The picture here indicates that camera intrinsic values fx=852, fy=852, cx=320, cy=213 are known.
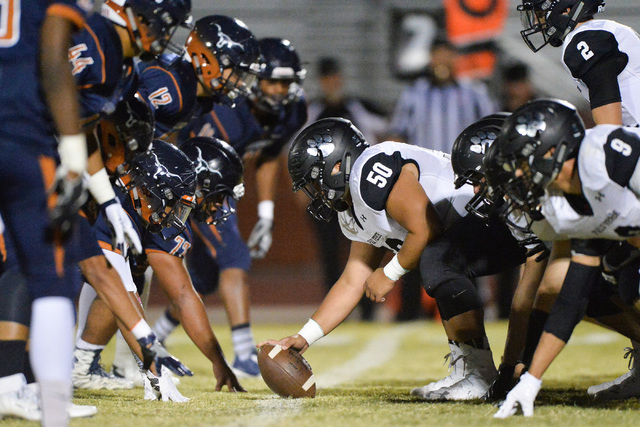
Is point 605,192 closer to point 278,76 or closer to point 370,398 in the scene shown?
point 370,398

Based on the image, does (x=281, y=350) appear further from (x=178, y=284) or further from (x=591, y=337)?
(x=591, y=337)

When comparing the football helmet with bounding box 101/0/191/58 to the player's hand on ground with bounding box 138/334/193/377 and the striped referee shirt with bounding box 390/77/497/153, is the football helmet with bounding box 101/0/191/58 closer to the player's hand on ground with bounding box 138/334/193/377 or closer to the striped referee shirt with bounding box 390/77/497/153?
the player's hand on ground with bounding box 138/334/193/377

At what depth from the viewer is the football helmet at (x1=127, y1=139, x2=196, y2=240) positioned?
3.56 m

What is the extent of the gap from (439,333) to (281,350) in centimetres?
374

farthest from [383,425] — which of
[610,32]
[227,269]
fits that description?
[227,269]

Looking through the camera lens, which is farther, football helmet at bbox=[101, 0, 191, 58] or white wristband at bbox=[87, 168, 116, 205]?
football helmet at bbox=[101, 0, 191, 58]

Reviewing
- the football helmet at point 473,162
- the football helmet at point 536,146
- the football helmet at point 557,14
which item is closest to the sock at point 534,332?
the football helmet at point 473,162

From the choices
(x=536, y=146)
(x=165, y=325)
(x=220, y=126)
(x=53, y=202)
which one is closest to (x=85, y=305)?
(x=165, y=325)

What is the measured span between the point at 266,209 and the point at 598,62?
103 inches

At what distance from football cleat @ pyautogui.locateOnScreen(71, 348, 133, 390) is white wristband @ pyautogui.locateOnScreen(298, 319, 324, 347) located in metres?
1.07

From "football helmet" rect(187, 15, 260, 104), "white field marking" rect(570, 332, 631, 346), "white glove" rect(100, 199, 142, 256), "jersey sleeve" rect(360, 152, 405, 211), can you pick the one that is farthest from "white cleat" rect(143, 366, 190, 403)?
"white field marking" rect(570, 332, 631, 346)

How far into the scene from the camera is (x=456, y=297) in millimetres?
3439

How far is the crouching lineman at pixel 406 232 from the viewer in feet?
11.1

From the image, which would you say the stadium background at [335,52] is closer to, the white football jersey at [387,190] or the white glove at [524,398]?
the white football jersey at [387,190]
